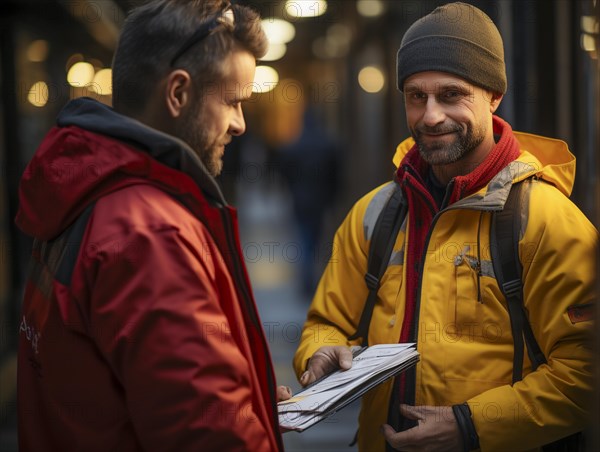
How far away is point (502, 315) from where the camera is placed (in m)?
2.20

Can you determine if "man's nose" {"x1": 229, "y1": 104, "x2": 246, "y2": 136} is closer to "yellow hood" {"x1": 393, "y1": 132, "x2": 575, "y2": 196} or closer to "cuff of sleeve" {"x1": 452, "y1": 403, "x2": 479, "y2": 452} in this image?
"yellow hood" {"x1": 393, "y1": 132, "x2": 575, "y2": 196}

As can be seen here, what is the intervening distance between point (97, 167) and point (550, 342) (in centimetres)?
124

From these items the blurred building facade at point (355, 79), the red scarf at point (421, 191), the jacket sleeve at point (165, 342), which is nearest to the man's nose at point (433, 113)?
the red scarf at point (421, 191)

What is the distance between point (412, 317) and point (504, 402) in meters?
0.34

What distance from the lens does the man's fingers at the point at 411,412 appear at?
225 centimetres

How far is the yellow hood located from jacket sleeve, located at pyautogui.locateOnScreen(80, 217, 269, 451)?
1.10 metres

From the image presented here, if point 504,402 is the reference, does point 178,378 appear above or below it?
above

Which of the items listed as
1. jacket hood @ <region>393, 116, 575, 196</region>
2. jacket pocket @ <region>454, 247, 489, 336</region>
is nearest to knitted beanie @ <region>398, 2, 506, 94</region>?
jacket hood @ <region>393, 116, 575, 196</region>

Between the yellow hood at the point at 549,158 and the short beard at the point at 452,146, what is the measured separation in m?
0.15

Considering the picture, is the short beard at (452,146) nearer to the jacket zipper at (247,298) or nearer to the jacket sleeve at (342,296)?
the jacket sleeve at (342,296)

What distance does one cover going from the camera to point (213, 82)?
6.16 feet

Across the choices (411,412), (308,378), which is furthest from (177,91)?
(411,412)

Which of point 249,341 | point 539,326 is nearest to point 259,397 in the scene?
point 249,341

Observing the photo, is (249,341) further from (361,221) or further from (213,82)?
(361,221)
